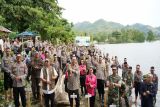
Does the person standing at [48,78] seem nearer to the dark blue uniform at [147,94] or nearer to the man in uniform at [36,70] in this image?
the man in uniform at [36,70]

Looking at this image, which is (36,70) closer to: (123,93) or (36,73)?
(36,73)

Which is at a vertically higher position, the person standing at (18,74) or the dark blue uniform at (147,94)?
the person standing at (18,74)

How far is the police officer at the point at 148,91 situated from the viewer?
44.1 feet

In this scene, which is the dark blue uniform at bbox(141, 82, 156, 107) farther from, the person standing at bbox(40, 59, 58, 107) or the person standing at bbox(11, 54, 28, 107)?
the person standing at bbox(11, 54, 28, 107)

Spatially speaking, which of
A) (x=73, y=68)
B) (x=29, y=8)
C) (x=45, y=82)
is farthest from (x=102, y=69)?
(x=29, y=8)

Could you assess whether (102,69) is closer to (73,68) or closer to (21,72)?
(73,68)

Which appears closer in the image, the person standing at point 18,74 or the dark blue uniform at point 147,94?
the person standing at point 18,74

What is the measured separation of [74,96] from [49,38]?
33340 millimetres

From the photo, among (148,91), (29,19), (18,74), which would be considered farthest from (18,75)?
(29,19)

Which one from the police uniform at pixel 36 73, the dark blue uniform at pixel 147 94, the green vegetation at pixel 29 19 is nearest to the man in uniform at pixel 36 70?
the police uniform at pixel 36 73

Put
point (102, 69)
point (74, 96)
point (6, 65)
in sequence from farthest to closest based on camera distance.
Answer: point (102, 69) → point (6, 65) → point (74, 96)

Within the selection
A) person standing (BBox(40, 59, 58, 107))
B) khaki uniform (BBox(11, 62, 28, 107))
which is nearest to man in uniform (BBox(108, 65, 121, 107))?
person standing (BBox(40, 59, 58, 107))

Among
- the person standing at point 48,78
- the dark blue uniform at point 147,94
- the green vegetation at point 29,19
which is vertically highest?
the green vegetation at point 29,19

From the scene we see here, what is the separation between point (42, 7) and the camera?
162 ft
